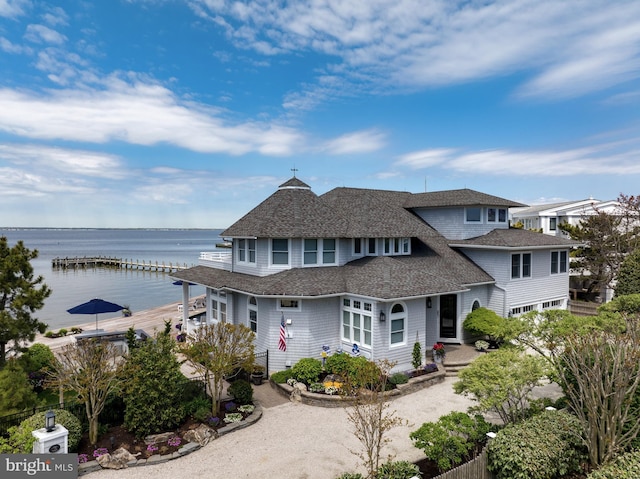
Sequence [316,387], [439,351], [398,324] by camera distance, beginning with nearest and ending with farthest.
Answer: [316,387], [398,324], [439,351]

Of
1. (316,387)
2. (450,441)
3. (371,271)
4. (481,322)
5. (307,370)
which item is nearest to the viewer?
(450,441)

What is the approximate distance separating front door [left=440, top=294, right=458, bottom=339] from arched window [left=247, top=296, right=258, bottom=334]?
32.0 ft

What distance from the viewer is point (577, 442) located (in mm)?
9477

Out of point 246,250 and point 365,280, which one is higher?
point 246,250

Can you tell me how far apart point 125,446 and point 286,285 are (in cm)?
812

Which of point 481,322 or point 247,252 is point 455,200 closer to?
point 481,322

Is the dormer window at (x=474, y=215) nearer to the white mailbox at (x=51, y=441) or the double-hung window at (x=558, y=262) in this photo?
the double-hung window at (x=558, y=262)

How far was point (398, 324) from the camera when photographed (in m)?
16.4

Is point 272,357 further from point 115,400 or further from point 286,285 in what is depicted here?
point 115,400

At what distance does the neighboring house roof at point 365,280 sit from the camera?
16.3 meters

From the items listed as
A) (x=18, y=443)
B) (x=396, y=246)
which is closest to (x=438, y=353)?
(x=396, y=246)

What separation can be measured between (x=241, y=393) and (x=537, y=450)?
9030mm

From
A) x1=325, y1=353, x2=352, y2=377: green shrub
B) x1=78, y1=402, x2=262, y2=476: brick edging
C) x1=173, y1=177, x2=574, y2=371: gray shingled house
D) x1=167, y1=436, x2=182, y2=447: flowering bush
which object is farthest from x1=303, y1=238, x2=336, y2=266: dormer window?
x1=167, y1=436, x2=182, y2=447: flowering bush

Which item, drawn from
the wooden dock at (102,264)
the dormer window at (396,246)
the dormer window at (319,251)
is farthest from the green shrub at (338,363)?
the wooden dock at (102,264)
